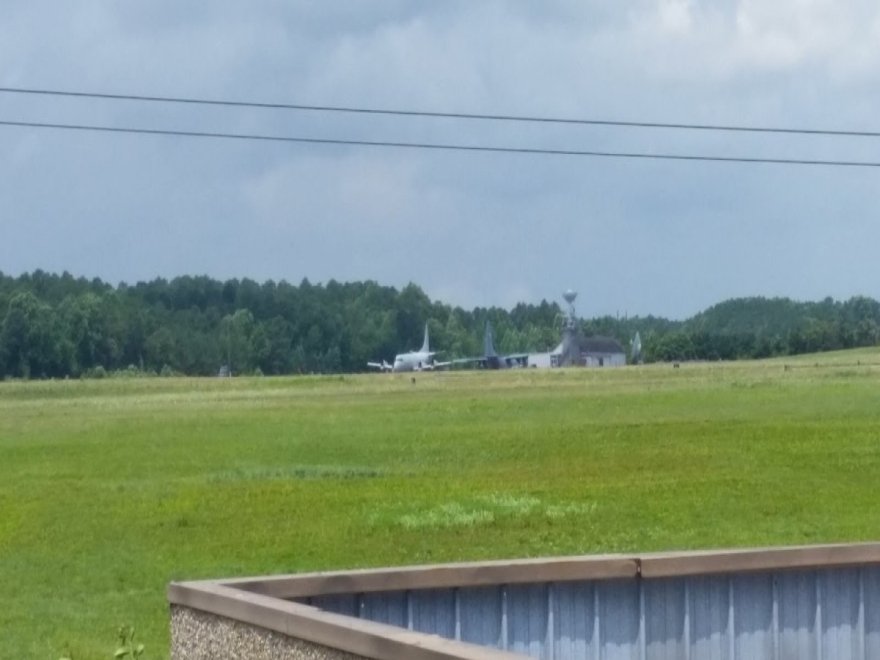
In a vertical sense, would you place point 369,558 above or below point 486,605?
below

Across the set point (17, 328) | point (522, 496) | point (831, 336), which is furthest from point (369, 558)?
point (831, 336)

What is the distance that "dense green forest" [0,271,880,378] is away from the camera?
128625mm

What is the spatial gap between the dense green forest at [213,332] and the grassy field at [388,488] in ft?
234

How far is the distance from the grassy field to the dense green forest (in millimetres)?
71288

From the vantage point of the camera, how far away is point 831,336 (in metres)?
153

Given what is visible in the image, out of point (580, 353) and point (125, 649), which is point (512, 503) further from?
point (580, 353)

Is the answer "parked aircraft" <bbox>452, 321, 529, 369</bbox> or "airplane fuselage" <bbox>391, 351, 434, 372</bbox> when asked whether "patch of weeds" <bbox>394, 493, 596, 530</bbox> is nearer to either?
"airplane fuselage" <bbox>391, 351, 434, 372</bbox>

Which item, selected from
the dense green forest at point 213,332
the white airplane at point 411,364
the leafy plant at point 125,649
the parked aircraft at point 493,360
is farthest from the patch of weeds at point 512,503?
the parked aircraft at point 493,360

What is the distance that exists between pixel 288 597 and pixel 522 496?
20.2 metres

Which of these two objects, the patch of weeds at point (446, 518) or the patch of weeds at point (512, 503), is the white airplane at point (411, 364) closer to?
the patch of weeds at point (512, 503)

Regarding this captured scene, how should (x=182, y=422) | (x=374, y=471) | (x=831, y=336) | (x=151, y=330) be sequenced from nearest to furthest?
(x=374, y=471) < (x=182, y=422) < (x=151, y=330) < (x=831, y=336)

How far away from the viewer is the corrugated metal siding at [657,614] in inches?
292

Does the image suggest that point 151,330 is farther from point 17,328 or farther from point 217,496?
point 217,496

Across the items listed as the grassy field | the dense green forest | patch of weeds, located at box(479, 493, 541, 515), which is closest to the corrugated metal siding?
the grassy field
